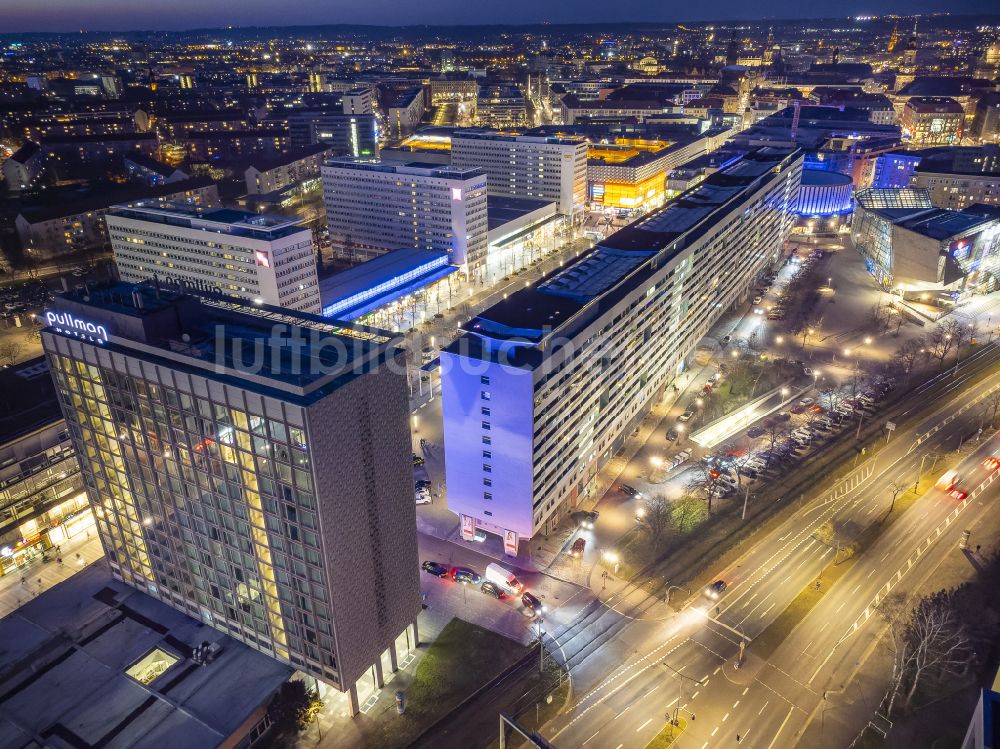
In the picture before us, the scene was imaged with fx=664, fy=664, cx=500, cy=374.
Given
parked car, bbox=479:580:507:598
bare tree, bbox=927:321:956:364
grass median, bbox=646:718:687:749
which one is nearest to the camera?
grass median, bbox=646:718:687:749

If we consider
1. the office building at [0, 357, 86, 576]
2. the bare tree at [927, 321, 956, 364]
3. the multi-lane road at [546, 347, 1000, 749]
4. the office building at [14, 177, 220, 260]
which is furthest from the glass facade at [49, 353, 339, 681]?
the office building at [14, 177, 220, 260]

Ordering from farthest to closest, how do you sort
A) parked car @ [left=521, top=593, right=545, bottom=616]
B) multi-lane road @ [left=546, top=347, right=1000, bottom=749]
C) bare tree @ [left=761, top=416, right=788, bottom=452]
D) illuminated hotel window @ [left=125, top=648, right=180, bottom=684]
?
1. bare tree @ [left=761, top=416, right=788, bottom=452]
2. parked car @ [left=521, top=593, right=545, bottom=616]
3. multi-lane road @ [left=546, top=347, right=1000, bottom=749]
4. illuminated hotel window @ [left=125, top=648, right=180, bottom=684]

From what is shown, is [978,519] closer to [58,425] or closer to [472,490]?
[472,490]

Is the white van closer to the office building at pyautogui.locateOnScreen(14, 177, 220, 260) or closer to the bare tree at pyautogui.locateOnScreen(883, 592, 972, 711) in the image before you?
the bare tree at pyautogui.locateOnScreen(883, 592, 972, 711)

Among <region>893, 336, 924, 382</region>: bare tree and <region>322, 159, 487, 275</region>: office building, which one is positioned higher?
<region>322, 159, 487, 275</region>: office building

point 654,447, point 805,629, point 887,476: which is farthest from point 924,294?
point 805,629

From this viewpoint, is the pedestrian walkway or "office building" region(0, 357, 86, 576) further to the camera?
"office building" region(0, 357, 86, 576)

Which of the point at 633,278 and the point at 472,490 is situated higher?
the point at 633,278
